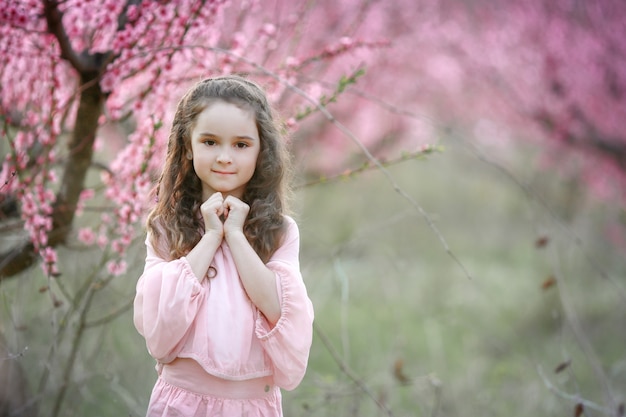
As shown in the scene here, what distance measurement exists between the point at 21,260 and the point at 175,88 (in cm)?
101

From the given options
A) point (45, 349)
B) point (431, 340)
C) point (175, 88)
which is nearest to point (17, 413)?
point (45, 349)

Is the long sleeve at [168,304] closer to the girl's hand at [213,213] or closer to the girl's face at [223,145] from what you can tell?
the girl's hand at [213,213]

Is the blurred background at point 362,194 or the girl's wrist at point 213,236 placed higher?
the girl's wrist at point 213,236

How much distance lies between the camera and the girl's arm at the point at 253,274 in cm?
170

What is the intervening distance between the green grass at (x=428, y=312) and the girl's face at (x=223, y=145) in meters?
0.47

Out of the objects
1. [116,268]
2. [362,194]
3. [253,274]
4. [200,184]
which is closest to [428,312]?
[362,194]

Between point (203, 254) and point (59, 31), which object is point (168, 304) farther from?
point (59, 31)

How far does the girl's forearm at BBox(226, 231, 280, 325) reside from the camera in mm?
1703

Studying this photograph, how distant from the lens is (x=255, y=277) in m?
1.70

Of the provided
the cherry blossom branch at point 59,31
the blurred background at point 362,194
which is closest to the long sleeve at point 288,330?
the blurred background at point 362,194

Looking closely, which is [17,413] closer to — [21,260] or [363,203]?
[21,260]

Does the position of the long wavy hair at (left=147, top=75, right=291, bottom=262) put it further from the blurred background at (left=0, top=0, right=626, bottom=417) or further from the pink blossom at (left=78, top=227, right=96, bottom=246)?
the pink blossom at (left=78, top=227, right=96, bottom=246)

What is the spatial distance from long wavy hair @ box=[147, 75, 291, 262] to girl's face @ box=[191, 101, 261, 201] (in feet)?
0.10

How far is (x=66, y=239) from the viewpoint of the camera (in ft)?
9.56
